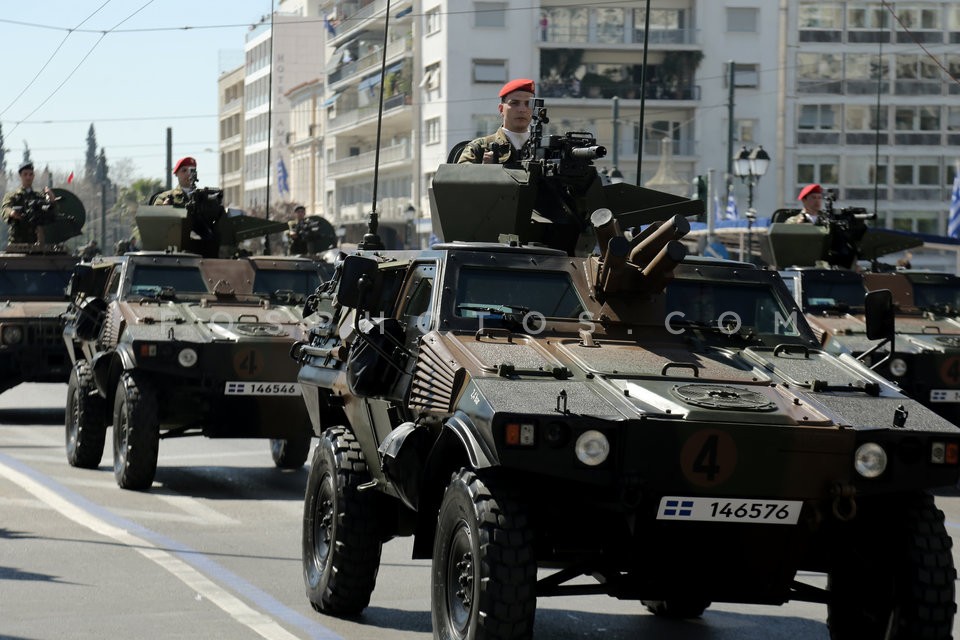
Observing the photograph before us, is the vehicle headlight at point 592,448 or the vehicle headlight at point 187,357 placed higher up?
the vehicle headlight at point 592,448

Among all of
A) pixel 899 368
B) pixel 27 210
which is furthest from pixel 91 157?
pixel 899 368

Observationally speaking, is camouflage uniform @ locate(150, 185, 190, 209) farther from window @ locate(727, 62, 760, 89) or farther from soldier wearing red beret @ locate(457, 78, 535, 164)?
window @ locate(727, 62, 760, 89)

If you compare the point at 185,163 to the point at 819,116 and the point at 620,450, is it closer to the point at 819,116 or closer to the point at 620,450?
the point at 620,450

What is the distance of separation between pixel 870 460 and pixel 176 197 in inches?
481

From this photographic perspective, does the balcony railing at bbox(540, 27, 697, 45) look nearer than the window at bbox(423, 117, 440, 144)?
Yes

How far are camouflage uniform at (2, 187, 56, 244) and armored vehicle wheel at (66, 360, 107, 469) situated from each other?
761 centimetres

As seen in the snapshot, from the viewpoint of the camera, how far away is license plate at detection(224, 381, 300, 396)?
13.5 meters

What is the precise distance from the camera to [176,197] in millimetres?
17922

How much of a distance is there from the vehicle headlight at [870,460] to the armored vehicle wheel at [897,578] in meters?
0.22

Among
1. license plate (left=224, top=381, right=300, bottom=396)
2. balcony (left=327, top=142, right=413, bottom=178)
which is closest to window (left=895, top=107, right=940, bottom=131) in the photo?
balcony (left=327, top=142, right=413, bottom=178)

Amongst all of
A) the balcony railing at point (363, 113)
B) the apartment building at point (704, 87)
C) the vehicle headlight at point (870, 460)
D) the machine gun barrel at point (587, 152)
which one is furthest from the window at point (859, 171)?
the vehicle headlight at point (870, 460)

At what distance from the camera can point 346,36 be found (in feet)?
254

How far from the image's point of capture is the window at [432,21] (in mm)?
65000

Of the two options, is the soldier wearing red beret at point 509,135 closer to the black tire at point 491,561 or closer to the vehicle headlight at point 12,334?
the black tire at point 491,561
